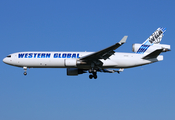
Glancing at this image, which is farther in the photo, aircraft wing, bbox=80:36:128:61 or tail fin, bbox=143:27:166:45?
tail fin, bbox=143:27:166:45

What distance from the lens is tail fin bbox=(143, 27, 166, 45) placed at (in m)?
51.5

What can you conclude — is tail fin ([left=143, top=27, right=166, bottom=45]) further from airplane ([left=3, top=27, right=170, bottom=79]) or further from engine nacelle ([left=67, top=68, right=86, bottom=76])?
engine nacelle ([left=67, top=68, right=86, bottom=76])

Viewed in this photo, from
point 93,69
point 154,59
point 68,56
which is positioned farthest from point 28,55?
point 154,59

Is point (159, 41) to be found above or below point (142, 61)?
above

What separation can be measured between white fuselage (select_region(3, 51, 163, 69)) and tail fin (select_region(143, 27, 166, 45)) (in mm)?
2796

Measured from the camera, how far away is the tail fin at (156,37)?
5153 centimetres

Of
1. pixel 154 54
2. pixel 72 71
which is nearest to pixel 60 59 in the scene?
pixel 72 71

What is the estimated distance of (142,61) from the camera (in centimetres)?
4966

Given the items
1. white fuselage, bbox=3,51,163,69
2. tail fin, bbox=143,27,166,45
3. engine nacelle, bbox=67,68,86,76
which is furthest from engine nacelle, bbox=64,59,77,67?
tail fin, bbox=143,27,166,45

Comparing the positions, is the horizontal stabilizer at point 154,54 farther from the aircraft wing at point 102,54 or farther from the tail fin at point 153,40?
the aircraft wing at point 102,54

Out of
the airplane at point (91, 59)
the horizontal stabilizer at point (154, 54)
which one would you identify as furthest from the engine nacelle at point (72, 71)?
the horizontal stabilizer at point (154, 54)

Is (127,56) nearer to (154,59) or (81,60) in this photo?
(154,59)

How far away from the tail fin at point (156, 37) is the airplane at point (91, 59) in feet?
0.69

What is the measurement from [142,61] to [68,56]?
1060 cm
